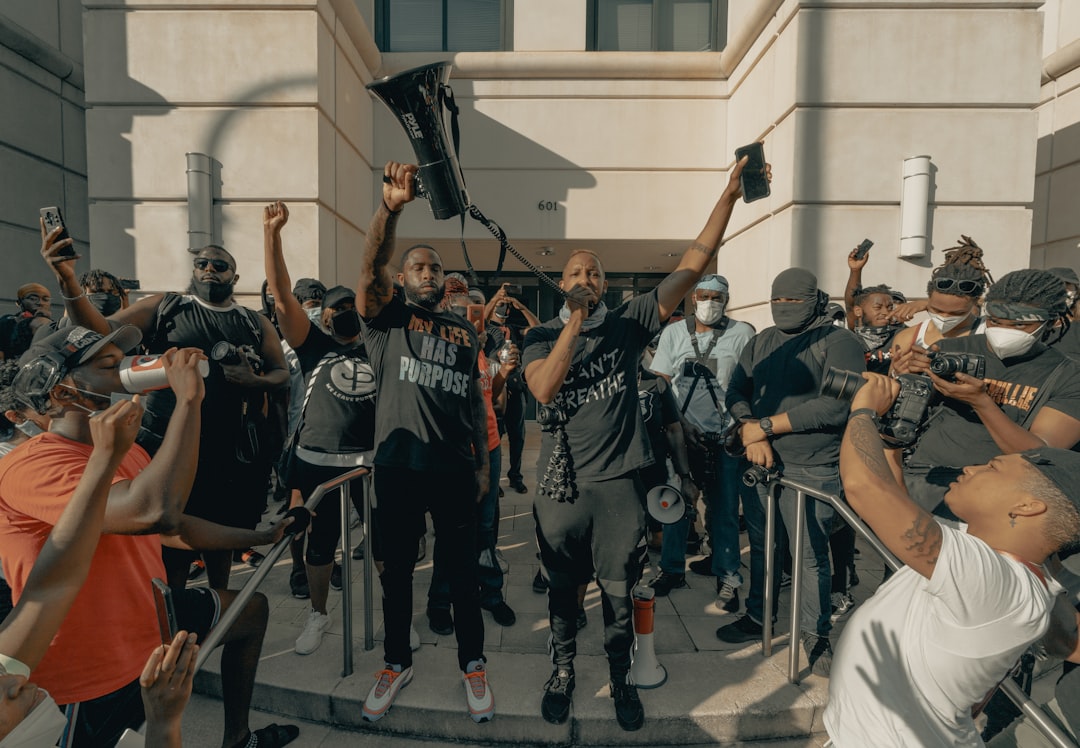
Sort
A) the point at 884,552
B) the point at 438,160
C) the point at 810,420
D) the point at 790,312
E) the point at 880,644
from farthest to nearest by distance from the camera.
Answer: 1. the point at 790,312
2. the point at 810,420
3. the point at 884,552
4. the point at 438,160
5. the point at 880,644

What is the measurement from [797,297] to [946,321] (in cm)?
83

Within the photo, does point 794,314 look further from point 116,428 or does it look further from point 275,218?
point 116,428

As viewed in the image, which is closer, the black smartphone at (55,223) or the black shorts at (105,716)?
the black shorts at (105,716)

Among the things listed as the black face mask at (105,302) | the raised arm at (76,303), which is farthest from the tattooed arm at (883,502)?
the black face mask at (105,302)

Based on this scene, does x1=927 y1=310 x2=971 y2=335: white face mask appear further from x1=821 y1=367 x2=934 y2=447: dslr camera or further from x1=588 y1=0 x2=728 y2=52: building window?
x1=588 y1=0 x2=728 y2=52: building window

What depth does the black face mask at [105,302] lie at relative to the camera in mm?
4262

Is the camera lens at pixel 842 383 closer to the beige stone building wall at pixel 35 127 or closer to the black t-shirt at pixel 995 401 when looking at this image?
the black t-shirt at pixel 995 401

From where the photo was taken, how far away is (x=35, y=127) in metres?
8.29

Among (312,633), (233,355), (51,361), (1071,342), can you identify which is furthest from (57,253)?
(1071,342)

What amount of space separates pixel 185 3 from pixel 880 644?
9.35 m

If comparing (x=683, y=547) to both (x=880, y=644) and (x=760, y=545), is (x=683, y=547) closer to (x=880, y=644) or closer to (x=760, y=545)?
(x=760, y=545)

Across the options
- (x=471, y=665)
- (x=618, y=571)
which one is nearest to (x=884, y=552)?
(x=618, y=571)

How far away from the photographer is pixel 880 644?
1.71 metres

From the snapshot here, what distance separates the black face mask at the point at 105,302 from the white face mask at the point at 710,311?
181 inches
